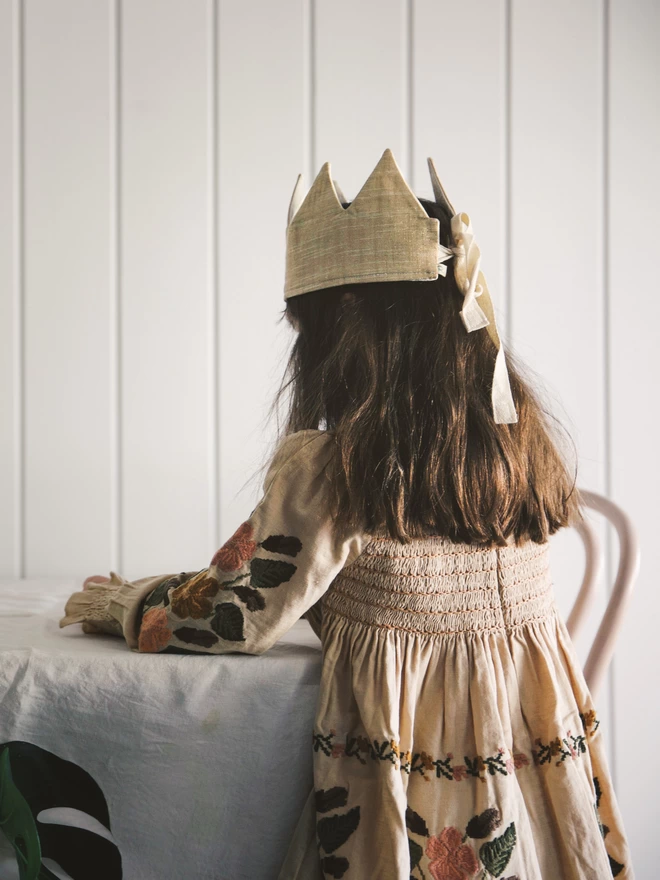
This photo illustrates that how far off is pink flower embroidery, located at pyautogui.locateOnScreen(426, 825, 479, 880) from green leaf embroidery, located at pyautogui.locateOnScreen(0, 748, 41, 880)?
35 centimetres

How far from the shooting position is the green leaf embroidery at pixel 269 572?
0.64 meters

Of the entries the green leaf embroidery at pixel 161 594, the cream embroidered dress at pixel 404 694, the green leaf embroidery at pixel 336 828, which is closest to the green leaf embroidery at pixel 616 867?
the cream embroidered dress at pixel 404 694

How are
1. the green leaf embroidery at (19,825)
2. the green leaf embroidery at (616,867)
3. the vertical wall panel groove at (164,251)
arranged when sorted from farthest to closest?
the vertical wall panel groove at (164,251)
the green leaf embroidery at (616,867)
the green leaf embroidery at (19,825)

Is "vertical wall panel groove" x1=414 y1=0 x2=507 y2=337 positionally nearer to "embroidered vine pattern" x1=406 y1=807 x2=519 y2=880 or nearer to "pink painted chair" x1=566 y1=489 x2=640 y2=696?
"pink painted chair" x1=566 y1=489 x2=640 y2=696

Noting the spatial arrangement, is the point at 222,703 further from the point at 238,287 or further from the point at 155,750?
the point at 238,287

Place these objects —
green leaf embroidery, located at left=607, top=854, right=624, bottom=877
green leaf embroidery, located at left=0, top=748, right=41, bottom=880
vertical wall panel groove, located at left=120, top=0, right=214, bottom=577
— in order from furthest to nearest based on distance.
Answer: vertical wall panel groove, located at left=120, top=0, right=214, bottom=577, green leaf embroidery, located at left=607, top=854, right=624, bottom=877, green leaf embroidery, located at left=0, top=748, right=41, bottom=880

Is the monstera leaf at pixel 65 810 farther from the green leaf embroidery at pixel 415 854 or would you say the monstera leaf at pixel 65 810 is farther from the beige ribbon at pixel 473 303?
the beige ribbon at pixel 473 303

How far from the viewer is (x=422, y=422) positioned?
67cm

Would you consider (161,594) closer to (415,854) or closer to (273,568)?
(273,568)

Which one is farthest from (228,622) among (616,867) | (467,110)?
(467,110)

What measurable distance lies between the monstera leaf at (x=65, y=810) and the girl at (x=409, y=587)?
130mm

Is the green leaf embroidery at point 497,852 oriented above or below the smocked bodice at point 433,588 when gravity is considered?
below

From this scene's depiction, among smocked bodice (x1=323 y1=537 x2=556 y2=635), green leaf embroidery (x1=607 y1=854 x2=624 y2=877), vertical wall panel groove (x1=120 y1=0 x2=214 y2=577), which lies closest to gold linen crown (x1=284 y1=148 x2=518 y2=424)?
Answer: smocked bodice (x1=323 y1=537 x2=556 y2=635)

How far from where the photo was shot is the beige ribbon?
67cm
